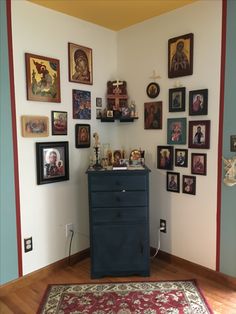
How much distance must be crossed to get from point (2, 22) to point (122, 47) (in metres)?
1.27

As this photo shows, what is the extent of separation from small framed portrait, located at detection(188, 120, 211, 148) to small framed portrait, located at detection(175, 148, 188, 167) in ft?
0.28

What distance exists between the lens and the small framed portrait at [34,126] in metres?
2.33

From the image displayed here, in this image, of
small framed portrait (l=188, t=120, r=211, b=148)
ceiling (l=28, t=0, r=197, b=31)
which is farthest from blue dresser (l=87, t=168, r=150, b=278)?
ceiling (l=28, t=0, r=197, b=31)

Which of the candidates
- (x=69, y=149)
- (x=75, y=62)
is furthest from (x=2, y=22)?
(x=69, y=149)

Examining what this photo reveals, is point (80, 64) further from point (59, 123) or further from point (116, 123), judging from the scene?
point (116, 123)

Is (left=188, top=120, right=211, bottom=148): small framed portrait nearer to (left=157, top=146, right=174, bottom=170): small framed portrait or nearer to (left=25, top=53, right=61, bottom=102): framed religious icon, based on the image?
(left=157, top=146, right=174, bottom=170): small framed portrait

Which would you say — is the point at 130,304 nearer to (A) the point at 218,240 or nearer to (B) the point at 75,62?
(A) the point at 218,240

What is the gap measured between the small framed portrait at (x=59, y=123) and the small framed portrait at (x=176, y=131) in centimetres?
98

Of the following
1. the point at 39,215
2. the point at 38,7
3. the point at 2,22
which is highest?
the point at 38,7

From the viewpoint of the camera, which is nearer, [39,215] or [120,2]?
[120,2]

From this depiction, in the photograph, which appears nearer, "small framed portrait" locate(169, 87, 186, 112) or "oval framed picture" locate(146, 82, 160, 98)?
"small framed portrait" locate(169, 87, 186, 112)

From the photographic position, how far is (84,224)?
291 centimetres

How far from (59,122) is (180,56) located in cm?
125

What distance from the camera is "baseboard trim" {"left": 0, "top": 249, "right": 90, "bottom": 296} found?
7.56 ft
